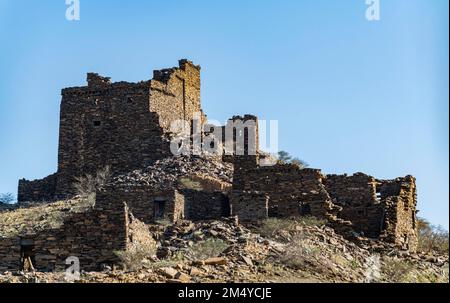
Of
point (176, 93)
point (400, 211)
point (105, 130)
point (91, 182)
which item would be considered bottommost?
point (400, 211)

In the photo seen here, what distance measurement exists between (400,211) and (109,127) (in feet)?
→ 46.6

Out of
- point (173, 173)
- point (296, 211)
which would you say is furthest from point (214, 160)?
point (296, 211)

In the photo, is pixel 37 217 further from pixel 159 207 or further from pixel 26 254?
pixel 26 254

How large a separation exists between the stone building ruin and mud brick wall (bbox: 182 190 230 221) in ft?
0.10

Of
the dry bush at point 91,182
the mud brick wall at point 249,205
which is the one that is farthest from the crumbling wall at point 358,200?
the dry bush at point 91,182

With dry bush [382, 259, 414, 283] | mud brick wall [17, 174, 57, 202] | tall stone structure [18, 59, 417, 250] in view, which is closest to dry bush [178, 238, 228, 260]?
tall stone structure [18, 59, 417, 250]

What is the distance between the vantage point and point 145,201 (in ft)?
112

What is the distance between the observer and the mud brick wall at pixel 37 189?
42.7 meters

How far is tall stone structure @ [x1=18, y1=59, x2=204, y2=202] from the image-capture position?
42062mm

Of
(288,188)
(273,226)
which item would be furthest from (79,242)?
(288,188)

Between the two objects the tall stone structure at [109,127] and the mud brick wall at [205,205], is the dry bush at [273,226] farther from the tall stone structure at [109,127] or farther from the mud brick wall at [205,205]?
the tall stone structure at [109,127]

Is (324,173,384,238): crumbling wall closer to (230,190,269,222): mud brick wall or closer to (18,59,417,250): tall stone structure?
(18,59,417,250): tall stone structure

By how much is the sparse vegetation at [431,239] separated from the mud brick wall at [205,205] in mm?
6515
